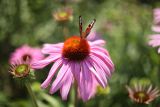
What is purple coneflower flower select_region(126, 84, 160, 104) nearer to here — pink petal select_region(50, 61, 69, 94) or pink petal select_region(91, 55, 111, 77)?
pink petal select_region(91, 55, 111, 77)

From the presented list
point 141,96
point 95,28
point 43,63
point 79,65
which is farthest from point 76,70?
point 95,28

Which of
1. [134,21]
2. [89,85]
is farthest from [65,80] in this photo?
[134,21]

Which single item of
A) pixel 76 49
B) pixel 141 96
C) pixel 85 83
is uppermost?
pixel 76 49

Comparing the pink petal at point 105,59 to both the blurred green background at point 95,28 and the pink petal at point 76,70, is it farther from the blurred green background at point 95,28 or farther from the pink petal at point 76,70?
the blurred green background at point 95,28

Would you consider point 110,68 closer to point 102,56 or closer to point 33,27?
point 102,56

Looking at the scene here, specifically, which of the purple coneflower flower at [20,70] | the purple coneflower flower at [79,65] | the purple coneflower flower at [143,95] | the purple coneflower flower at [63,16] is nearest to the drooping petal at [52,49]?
the purple coneflower flower at [79,65]

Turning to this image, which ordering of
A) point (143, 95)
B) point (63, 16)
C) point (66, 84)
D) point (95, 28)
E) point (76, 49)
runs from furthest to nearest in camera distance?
point (95, 28) < point (63, 16) < point (143, 95) < point (76, 49) < point (66, 84)

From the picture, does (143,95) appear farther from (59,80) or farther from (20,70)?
(20,70)
